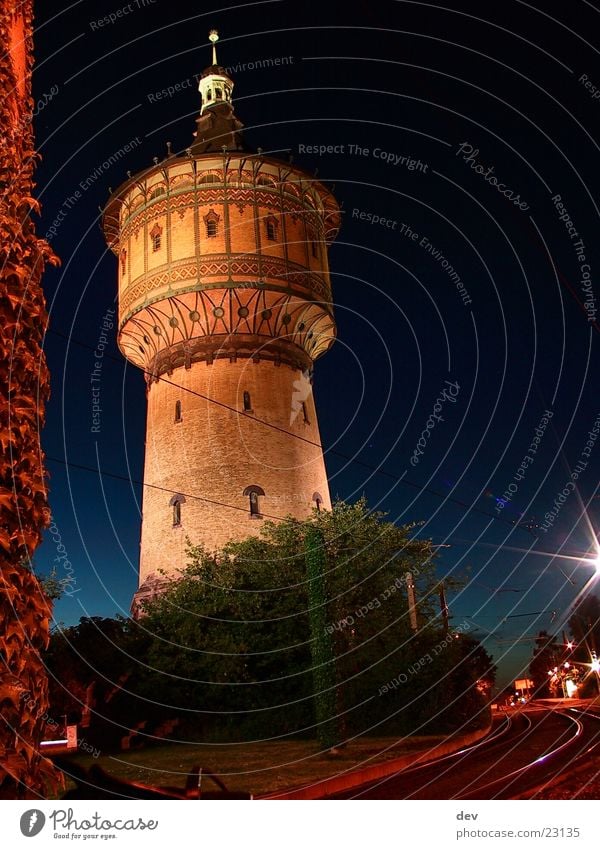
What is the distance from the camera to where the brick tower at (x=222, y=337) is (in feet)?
88.1

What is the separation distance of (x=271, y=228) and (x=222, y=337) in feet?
14.4

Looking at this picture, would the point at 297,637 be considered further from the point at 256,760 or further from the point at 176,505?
the point at 176,505

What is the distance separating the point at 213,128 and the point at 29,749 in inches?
1243

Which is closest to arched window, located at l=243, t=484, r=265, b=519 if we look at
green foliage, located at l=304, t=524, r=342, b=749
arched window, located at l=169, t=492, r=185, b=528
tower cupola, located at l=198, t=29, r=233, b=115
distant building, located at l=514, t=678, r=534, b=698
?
arched window, located at l=169, t=492, r=185, b=528

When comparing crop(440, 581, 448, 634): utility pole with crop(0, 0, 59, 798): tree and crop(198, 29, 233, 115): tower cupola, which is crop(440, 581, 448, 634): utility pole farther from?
crop(198, 29, 233, 115): tower cupola

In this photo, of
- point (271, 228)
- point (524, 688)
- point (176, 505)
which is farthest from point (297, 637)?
point (524, 688)

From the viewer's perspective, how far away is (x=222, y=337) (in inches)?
1105

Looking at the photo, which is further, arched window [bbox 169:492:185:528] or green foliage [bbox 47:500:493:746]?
arched window [bbox 169:492:185:528]

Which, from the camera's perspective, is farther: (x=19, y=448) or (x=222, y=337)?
(x=222, y=337)

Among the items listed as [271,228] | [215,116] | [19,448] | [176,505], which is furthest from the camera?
[215,116]

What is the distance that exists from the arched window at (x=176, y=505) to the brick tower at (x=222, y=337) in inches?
1.4

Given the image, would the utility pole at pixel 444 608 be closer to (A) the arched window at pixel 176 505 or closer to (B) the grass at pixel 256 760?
(B) the grass at pixel 256 760

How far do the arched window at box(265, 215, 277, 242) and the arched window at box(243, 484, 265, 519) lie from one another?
9045 mm

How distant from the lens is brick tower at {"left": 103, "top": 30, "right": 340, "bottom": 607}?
26.9 m
